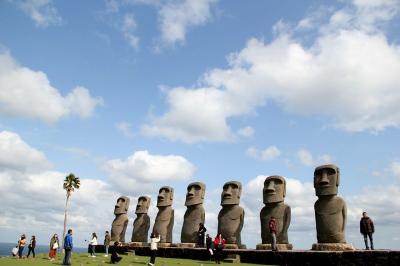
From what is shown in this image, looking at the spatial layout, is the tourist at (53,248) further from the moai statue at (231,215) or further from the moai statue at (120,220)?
the moai statue at (120,220)

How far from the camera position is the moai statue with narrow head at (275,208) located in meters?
19.8

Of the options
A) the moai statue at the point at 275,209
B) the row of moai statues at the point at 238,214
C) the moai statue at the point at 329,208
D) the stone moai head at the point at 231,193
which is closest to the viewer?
the moai statue at the point at 329,208

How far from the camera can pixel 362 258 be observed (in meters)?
14.4

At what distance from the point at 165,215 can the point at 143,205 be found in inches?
147

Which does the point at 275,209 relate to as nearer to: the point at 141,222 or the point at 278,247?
the point at 278,247

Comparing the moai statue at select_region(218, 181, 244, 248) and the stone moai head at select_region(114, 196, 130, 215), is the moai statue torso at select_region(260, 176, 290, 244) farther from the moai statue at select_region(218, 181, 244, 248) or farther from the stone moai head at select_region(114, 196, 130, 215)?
the stone moai head at select_region(114, 196, 130, 215)

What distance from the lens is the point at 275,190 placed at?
20312mm

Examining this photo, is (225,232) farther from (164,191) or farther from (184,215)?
(164,191)

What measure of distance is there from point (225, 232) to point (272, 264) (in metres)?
4.99

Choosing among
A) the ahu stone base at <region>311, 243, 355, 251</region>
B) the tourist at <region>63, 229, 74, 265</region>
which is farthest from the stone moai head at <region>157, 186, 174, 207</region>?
the ahu stone base at <region>311, 243, 355, 251</region>

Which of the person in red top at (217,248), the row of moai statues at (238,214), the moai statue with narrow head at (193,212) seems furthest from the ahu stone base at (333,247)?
the moai statue with narrow head at (193,212)

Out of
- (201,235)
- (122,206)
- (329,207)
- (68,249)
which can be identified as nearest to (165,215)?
(201,235)

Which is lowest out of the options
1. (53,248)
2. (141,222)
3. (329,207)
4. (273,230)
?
(53,248)

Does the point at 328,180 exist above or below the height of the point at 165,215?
above
